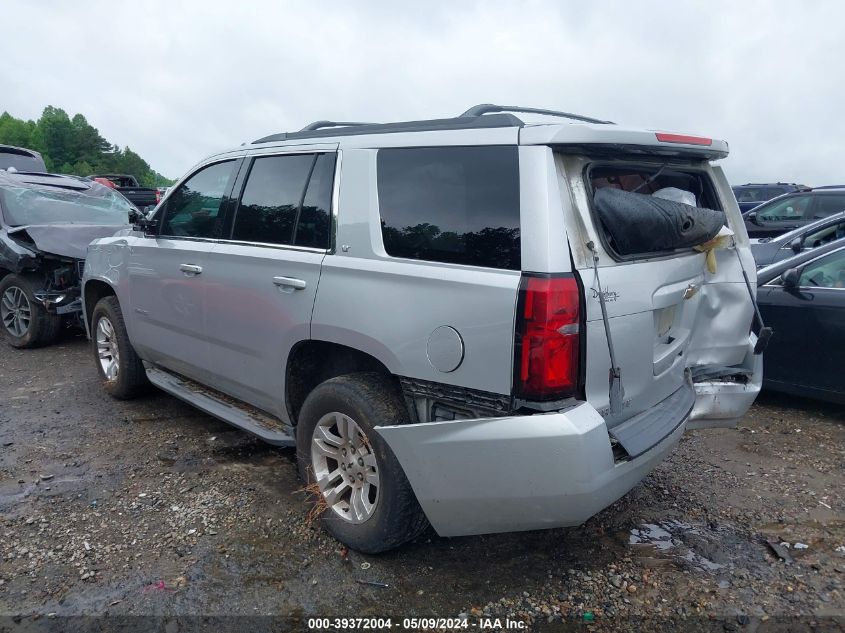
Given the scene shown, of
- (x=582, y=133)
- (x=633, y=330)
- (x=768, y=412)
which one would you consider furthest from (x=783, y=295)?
(x=582, y=133)

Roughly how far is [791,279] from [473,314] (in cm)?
346

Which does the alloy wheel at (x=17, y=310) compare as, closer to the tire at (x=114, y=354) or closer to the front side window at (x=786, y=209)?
the tire at (x=114, y=354)

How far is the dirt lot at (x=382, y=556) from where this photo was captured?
2.78 metres

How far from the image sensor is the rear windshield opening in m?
2.66

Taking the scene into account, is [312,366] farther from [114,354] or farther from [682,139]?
[114,354]

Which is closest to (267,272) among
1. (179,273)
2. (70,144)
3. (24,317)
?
(179,273)

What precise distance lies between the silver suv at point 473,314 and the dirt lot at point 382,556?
30cm

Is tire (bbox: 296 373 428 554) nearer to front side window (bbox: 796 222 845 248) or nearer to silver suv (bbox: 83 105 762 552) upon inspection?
silver suv (bbox: 83 105 762 552)

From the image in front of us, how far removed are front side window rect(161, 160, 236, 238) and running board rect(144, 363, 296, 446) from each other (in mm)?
1019

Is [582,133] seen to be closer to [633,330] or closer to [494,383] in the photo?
[633,330]

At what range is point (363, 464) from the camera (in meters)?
3.05

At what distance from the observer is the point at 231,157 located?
412cm

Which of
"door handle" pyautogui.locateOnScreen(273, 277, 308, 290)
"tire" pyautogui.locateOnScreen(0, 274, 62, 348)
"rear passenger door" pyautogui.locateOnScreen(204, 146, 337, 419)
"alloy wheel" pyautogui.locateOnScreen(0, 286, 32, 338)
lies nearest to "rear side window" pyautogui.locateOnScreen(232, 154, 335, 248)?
"rear passenger door" pyautogui.locateOnScreen(204, 146, 337, 419)

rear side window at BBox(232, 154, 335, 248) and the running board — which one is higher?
rear side window at BBox(232, 154, 335, 248)
